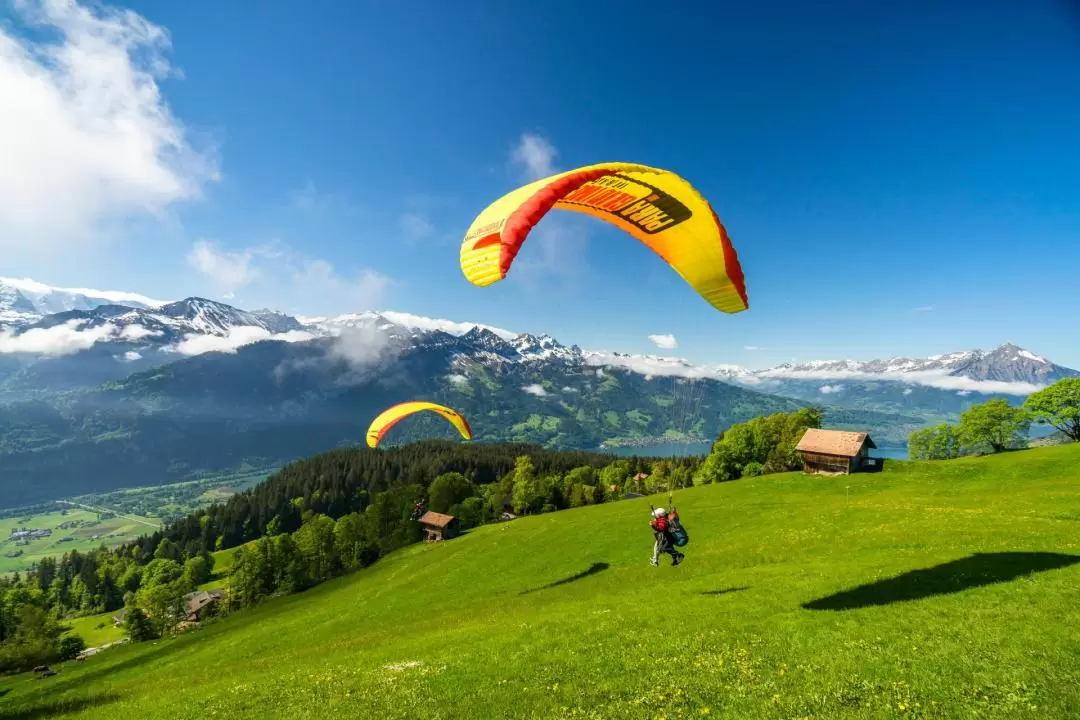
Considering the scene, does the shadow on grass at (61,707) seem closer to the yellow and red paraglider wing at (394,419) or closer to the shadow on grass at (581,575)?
the yellow and red paraglider wing at (394,419)

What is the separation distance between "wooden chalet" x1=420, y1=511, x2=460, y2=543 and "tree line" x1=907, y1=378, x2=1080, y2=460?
85.3 meters

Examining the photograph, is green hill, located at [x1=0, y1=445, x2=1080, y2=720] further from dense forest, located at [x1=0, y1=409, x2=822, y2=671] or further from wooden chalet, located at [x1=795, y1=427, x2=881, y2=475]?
wooden chalet, located at [x1=795, y1=427, x2=881, y2=475]

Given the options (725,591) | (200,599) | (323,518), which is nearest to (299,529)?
(323,518)

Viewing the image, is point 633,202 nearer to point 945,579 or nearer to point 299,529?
point 945,579

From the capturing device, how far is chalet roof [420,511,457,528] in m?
79.5

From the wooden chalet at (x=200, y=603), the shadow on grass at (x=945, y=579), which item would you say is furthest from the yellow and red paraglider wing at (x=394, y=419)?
the wooden chalet at (x=200, y=603)

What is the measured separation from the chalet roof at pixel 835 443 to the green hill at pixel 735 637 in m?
18.9

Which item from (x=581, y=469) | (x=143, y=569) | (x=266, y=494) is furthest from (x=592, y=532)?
(x=266, y=494)

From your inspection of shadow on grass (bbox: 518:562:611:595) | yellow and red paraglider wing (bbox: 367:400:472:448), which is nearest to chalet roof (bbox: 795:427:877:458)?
shadow on grass (bbox: 518:562:611:595)

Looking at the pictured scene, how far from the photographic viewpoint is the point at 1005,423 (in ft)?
230

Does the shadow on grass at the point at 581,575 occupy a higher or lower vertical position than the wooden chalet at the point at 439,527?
higher

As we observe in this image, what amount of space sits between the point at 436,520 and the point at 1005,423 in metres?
93.0

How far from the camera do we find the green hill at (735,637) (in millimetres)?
9492

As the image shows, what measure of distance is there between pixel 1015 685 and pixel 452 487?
342ft
